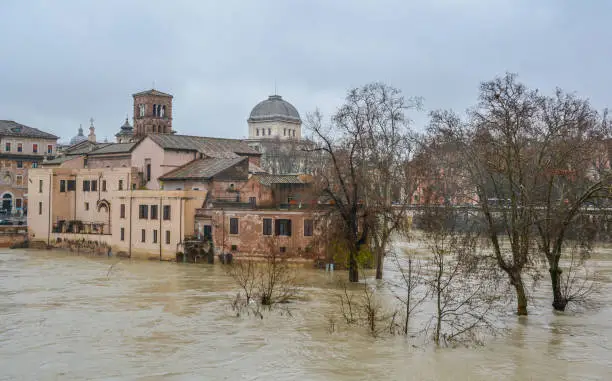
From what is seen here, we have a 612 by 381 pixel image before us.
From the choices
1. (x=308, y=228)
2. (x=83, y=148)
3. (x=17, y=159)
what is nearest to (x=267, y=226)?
(x=308, y=228)

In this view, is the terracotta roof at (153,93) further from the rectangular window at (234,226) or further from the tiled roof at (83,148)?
the rectangular window at (234,226)

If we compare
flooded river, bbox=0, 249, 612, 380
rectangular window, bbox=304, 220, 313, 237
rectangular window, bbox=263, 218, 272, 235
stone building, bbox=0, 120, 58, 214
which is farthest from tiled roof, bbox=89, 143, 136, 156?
flooded river, bbox=0, 249, 612, 380

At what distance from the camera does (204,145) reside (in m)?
59.3

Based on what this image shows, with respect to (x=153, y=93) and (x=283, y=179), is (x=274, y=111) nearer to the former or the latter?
(x=153, y=93)

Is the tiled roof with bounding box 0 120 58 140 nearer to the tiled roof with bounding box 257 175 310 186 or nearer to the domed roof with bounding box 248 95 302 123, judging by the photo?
the tiled roof with bounding box 257 175 310 186

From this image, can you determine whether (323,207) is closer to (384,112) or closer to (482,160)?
(384,112)

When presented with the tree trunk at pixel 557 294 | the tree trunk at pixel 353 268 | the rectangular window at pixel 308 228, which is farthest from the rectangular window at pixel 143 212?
the tree trunk at pixel 557 294

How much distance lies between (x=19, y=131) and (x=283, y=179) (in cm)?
5028

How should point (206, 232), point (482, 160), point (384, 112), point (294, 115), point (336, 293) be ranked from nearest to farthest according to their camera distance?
point (482, 160) < point (336, 293) < point (384, 112) < point (206, 232) < point (294, 115)

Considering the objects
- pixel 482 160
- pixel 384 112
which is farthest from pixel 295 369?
pixel 384 112

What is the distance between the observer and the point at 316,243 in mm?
43906

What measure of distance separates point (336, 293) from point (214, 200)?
55.9 ft

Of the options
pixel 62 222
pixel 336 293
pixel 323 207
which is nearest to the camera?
pixel 336 293

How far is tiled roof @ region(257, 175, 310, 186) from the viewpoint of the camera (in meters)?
49.0
